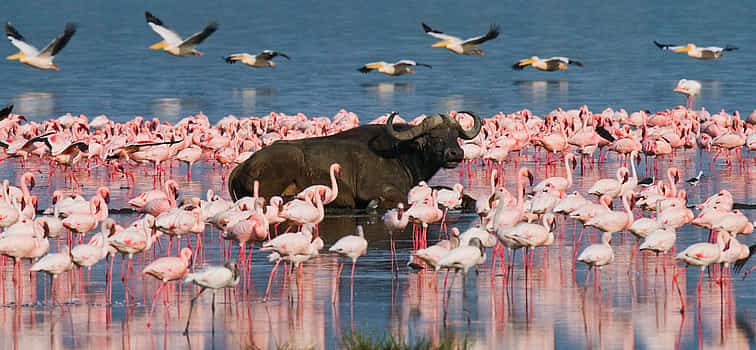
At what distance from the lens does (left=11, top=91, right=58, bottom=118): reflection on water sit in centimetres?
4431

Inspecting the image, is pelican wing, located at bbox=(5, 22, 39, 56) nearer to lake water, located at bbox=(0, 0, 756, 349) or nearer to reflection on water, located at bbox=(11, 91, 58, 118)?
reflection on water, located at bbox=(11, 91, 58, 118)

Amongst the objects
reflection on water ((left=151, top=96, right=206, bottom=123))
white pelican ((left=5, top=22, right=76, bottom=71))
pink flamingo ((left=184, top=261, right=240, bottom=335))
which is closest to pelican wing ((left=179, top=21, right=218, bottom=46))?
reflection on water ((left=151, top=96, right=206, bottom=123))

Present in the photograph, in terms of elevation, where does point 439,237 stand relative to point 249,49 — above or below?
below

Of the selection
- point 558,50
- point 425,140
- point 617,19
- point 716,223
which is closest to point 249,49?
point 558,50

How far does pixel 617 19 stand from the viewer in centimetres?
11312

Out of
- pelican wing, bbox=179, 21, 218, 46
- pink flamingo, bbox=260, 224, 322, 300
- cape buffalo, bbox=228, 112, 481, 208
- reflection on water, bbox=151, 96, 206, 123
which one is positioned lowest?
pink flamingo, bbox=260, 224, 322, 300

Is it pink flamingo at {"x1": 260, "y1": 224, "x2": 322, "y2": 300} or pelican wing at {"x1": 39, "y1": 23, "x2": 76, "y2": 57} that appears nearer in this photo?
pink flamingo at {"x1": 260, "y1": 224, "x2": 322, "y2": 300}

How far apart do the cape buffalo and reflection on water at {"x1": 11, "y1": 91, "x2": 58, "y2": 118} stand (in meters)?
23.7

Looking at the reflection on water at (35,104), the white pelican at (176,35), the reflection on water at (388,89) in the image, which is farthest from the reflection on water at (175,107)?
the reflection on water at (388,89)

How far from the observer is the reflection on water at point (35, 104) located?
44.3 metres

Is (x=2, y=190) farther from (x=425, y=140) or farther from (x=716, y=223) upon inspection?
(x=716, y=223)

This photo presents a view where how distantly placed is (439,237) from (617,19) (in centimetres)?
9921

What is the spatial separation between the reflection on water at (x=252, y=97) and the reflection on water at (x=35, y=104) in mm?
5753

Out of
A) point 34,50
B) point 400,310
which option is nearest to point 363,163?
point 400,310
